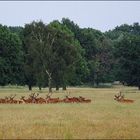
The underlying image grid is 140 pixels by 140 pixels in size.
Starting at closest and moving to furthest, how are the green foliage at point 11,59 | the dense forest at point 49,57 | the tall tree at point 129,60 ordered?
the dense forest at point 49,57
the green foliage at point 11,59
the tall tree at point 129,60

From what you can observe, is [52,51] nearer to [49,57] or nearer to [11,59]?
[49,57]

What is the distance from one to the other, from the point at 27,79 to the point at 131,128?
245ft

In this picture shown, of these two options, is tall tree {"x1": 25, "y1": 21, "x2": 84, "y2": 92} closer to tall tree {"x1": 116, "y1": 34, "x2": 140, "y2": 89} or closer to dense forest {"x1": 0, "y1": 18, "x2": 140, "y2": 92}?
dense forest {"x1": 0, "y1": 18, "x2": 140, "y2": 92}

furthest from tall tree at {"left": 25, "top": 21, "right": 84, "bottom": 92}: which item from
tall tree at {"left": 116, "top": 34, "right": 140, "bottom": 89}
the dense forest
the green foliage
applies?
tall tree at {"left": 116, "top": 34, "right": 140, "bottom": 89}

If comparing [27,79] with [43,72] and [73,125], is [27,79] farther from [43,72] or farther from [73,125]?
[73,125]

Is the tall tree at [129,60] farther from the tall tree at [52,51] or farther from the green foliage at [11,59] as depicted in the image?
the green foliage at [11,59]

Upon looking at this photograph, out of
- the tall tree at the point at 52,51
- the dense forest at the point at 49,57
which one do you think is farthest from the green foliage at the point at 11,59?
the tall tree at the point at 52,51

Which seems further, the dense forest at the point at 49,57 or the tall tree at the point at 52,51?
the dense forest at the point at 49,57

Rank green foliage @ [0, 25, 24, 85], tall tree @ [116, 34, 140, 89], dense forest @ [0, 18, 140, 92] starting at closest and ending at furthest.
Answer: dense forest @ [0, 18, 140, 92] → green foliage @ [0, 25, 24, 85] → tall tree @ [116, 34, 140, 89]

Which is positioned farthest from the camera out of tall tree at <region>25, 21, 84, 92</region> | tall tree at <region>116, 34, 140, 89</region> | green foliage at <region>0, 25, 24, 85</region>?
tall tree at <region>116, 34, 140, 89</region>

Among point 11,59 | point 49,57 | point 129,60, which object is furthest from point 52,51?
point 129,60

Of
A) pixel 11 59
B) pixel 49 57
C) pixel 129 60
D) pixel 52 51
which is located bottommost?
pixel 49 57

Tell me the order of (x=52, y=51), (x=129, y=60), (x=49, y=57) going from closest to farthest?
(x=49, y=57), (x=52, y=51), (x=129, y=60)

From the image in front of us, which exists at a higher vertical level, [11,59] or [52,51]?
[52,51]
